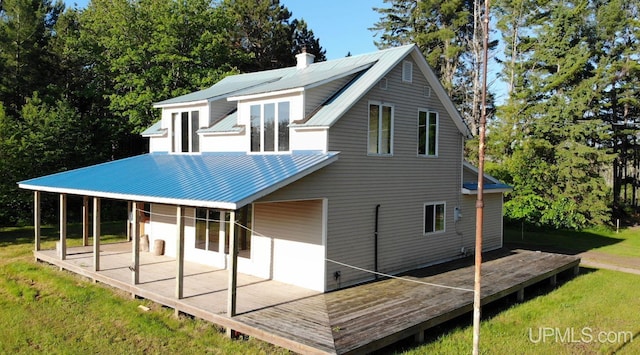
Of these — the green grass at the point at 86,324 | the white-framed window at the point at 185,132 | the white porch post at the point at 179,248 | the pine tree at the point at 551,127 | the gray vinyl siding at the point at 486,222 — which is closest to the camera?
the green grass at the point at 86,324

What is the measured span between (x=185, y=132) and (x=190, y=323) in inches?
310

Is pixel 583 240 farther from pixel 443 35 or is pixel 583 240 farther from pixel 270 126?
pixel 270 126

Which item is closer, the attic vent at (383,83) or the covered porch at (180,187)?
the covered porch at (180,187)

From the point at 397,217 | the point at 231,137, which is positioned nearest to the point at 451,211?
the point at 397,217

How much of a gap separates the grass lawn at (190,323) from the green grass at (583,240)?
659 cm

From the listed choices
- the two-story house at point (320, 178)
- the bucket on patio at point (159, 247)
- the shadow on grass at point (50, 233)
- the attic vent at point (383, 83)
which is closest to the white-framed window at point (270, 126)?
the two-story house at point (320, 178)

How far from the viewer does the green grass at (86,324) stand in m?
8.31

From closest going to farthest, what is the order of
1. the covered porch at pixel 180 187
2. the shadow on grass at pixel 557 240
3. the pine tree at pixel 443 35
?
1. the covered porch at pixel 180 187
2. the shadow on grass at pixel 557 240
3. the pine tree at pixel 443 35

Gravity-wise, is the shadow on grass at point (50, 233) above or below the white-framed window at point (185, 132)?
below

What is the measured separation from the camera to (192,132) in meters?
15.2

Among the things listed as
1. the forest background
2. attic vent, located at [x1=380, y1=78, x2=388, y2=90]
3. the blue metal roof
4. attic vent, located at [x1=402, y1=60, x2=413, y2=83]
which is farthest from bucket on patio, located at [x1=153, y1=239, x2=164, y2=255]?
the forest background

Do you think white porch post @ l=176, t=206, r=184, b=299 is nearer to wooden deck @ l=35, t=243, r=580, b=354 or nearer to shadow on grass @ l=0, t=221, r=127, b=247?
wooden deck @ l=35, t=243, r=580, b=354

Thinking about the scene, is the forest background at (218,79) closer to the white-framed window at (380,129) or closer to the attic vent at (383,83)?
the attic vent at (383,83)

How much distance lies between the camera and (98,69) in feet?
90.9
